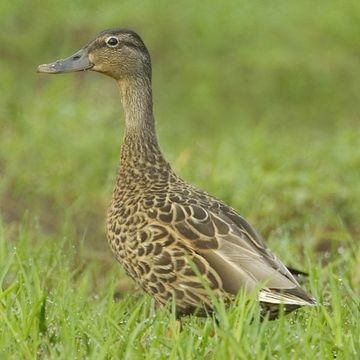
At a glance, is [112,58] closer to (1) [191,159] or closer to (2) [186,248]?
(2) [186,248]

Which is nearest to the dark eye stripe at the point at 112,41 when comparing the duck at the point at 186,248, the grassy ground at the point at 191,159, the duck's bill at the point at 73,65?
the duck's bill at the point at 73,65

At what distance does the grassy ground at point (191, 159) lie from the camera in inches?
159

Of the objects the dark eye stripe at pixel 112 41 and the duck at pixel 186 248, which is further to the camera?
the dark eye stripe at pixel 112 41

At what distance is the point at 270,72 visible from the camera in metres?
11.1

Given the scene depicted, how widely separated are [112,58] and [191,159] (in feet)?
7.72

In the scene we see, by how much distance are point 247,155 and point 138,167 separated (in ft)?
9.47

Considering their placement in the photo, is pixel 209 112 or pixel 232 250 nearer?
pixel 232 250

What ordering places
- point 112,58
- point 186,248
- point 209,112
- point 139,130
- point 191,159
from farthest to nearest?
point 209,112
point 191,159
point 112,58
point 139,130
point 186,248

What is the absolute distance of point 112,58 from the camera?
564 cm

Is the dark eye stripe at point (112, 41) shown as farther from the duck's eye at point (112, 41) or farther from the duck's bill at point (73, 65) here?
the duck's bill at point (73, 65)

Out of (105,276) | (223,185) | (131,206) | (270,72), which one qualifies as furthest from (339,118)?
(131,206)

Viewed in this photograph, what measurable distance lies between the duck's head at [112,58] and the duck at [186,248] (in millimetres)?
575

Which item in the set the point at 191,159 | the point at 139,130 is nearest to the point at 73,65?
the point at 139,130

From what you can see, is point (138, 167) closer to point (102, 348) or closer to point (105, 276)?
point (105, 276)
